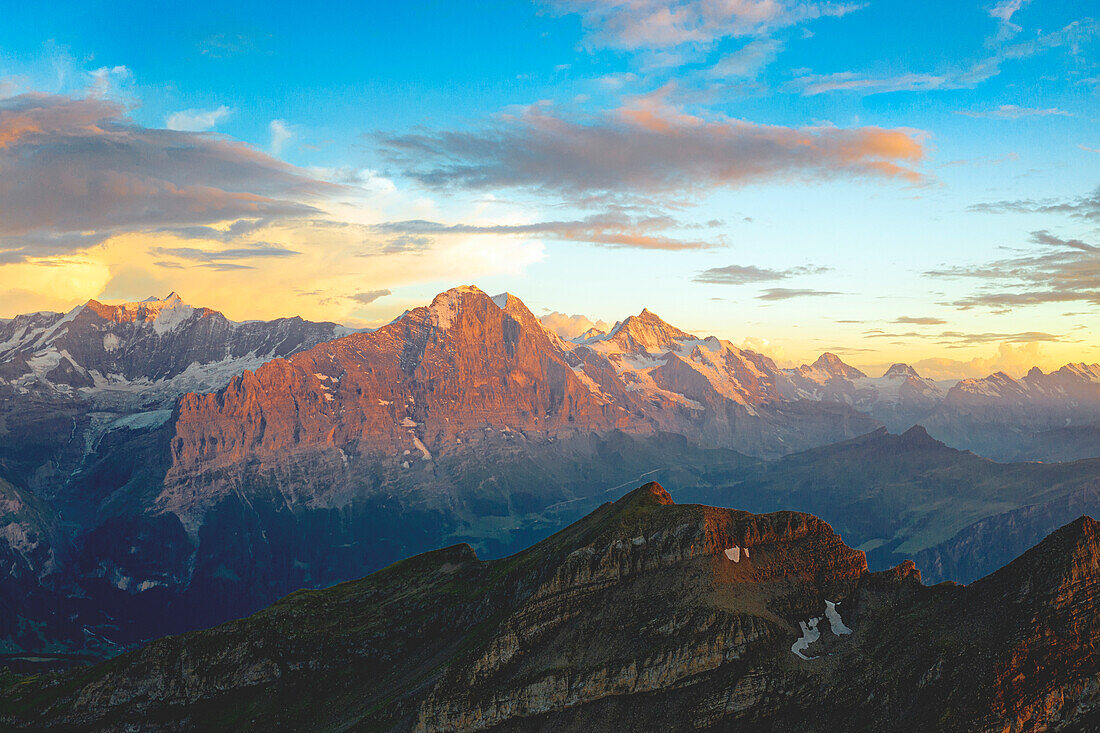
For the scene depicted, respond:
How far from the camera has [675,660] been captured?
16700 centimetres

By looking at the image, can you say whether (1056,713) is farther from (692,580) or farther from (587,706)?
(587,706)

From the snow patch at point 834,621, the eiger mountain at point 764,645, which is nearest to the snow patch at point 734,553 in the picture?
the eiger mountain at point 764,645

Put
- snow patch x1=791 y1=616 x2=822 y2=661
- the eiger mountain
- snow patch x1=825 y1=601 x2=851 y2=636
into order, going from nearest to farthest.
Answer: the eiger mountain < snow patch x1=791 y1=616 x2=822 y2=661 < snow patch x1=825 y1=601 x2=851 y2=636

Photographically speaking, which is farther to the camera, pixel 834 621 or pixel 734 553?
pixel 734 553

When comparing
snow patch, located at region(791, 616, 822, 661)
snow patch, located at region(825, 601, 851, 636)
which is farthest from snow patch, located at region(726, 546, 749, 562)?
snow patch, located at region(825, 601, 851, 636)

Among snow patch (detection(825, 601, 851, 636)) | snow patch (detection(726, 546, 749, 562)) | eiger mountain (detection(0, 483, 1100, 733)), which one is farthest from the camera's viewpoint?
snow patch (detection(726, 546, 749, 562))

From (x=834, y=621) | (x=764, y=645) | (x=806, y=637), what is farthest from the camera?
(x=834, y=621)

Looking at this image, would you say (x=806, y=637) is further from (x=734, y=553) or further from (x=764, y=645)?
(x=734, y=553)

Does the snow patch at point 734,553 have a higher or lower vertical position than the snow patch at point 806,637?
higher

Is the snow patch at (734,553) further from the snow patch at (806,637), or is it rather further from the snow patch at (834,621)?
the snow patch at (834,621)

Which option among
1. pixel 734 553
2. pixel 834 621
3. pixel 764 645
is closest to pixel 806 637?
pixel 834 621

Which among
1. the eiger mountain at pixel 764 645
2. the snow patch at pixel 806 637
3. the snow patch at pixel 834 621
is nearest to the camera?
the eiger mountain at pixel 764 645

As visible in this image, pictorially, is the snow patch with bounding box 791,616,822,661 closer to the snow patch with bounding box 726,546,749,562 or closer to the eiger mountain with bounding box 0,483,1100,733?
the eiger mountain with bounding box 0,483,1100,733

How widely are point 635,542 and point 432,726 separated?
6116 centimetres
